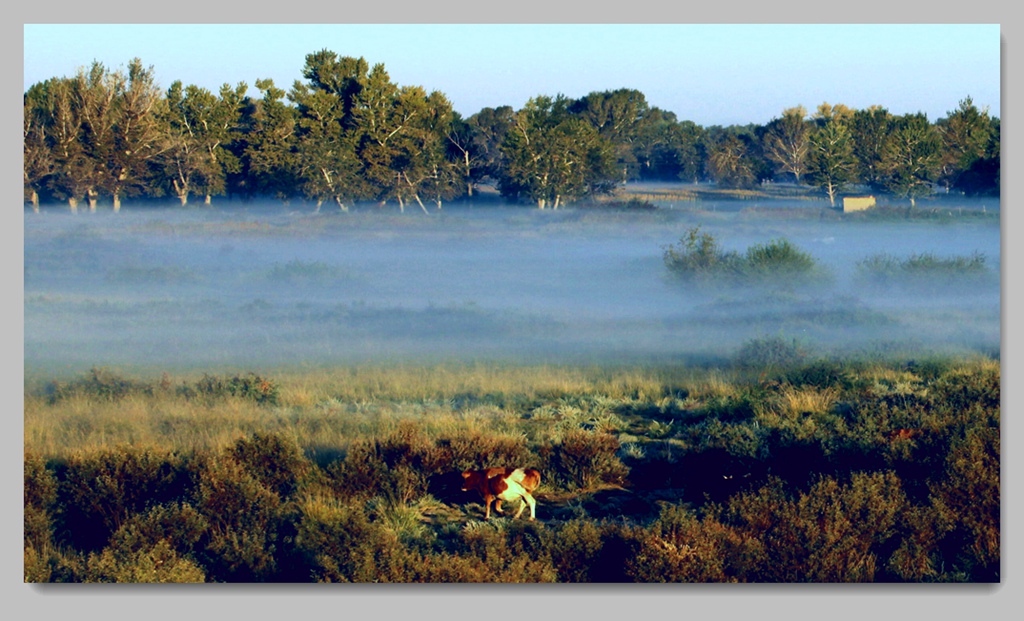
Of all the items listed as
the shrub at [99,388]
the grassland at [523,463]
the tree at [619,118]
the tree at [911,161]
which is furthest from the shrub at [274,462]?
the tree at [911,161]

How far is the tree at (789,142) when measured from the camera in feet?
39.5

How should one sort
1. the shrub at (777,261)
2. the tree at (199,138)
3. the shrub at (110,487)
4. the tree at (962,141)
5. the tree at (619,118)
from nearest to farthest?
the shrub at (110,487) < the tree at (962,141) < the tree at (199,138) < the tree at (619,118) < the shrub at (777,261)

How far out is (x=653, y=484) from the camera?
8.59m

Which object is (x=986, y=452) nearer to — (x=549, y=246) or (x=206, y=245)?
(x=549, y=246)

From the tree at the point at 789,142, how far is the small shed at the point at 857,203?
0.71 meters

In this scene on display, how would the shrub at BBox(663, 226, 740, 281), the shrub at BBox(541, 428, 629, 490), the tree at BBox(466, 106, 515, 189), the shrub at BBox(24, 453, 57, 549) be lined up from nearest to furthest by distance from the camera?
the shrub at BBox(24, 453, 57, 549) < the shrub at BBox(541, 428, 629, 490) < the tree at BBox(466, 106, 515, 189) < the shrub at BBox(663, 226, 740, 281)

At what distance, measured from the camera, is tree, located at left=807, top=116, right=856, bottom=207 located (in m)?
12.0

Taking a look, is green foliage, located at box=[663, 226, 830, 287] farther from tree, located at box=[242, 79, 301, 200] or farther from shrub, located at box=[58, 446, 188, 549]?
shrub, located at box=[58, 446, 188, 549]

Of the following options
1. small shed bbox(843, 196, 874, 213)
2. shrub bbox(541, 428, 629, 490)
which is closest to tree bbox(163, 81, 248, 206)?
shrub bbox(541, 428, 629, 490)

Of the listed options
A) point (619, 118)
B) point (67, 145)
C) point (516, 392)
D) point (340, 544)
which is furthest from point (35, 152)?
point (619, 118)

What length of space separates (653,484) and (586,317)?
25.2ft

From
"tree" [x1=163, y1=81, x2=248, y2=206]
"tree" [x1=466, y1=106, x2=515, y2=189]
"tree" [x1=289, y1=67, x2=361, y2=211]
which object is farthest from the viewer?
"tree" [x1=466, y1=106, x2=515, y2=189]

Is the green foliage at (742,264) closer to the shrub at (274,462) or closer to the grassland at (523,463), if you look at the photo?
the grassland at (523,463)

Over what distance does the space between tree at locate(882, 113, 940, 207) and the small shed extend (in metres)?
0.39
